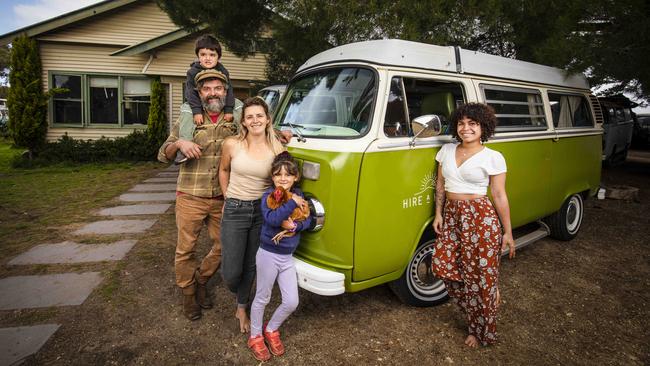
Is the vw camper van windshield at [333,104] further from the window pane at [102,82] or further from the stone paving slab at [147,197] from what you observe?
the window pane at [102,82]

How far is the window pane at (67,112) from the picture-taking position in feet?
44.5

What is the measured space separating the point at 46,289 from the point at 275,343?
8.73 feet

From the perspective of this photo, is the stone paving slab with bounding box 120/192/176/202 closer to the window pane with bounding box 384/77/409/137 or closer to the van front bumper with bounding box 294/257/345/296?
the van front bumper with bounding box 294/257/345/296

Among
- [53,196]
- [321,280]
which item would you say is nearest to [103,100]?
[53,196]

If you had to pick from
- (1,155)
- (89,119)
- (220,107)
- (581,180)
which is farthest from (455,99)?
(1,155)

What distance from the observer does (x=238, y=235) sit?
2.90 meters

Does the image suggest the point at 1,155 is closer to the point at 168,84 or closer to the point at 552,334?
the point at 168,84

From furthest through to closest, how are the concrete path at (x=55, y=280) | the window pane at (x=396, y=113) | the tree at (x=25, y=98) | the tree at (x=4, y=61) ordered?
the tree at (x=4, y=61)
the tree at (x=25, y=98)
the window pane at (x=396, y=113)
the concrete path at (x=55, y=280)

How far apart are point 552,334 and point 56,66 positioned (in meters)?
16.1

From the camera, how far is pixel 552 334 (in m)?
3.26

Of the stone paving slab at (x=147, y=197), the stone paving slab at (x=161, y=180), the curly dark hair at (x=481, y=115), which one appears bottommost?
the stone paving slab at (x=147, y=197)

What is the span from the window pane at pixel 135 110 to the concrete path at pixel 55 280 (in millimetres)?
8154

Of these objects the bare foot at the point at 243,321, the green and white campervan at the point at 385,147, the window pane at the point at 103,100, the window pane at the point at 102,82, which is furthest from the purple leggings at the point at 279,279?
the window pane at the point at 102,82

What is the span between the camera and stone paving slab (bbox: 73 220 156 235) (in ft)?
18.9
